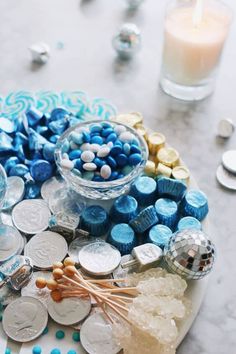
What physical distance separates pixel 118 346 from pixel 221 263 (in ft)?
0.73

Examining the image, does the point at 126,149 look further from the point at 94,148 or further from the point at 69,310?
the point at 69,310

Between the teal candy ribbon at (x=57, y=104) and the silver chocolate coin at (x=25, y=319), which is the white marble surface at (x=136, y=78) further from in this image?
the silver chocolate coin at (x=25, y=319)

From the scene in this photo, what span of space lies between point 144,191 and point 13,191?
0.20 meters

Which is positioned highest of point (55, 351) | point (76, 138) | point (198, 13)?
point (198, 13)

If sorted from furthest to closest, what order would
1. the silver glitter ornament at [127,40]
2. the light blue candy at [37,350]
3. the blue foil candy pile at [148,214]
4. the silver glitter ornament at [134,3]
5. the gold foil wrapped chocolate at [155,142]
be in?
1. the silver glitter ornament at [134,3]
2. the silver glitter ornament at [127,40]
3. the gold foil wrapped chocolate at [155,142]
4. the blue foil candy pile at [148,214]
5. the light blue candy at [37,350]

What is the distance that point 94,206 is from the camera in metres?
0.82

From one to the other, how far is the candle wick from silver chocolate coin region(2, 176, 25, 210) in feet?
1.36

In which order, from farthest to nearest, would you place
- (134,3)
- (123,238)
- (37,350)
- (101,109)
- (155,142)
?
(134,3), (101,109), (155,142), (123,238), (37,350)

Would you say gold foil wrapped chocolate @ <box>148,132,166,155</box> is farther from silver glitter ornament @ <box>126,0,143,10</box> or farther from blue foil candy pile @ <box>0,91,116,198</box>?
silver glitter ornament @ <box>126,0,143,10</box>

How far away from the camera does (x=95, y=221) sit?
2.61 ft

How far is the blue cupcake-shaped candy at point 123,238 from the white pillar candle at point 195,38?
1.17ft

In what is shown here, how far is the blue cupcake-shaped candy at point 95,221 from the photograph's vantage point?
31.3 inches

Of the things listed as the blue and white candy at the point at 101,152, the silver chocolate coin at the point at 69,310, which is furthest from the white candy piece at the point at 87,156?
the silver chocolate coin at the point at 69,310

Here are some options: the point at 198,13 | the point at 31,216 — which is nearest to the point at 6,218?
the point at 31,216
